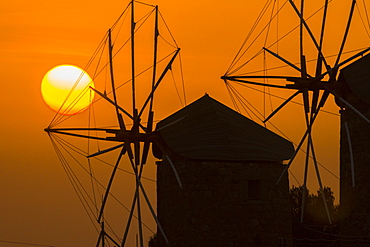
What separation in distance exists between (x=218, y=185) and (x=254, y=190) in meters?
1.96

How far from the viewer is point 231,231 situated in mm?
49531

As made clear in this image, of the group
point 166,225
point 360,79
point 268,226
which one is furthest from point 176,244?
point 360,79

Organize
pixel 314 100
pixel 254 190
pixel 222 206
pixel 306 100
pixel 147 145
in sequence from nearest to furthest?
pixel 306 100 < pixel 314 100 < pixel 222 206 < pixel 254 190 < pixel 147 145

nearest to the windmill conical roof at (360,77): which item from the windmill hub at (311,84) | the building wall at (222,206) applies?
the windmill hub at (311,84)

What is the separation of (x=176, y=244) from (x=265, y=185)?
5441 mm

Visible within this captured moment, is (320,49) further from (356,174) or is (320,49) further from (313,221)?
(313,221)

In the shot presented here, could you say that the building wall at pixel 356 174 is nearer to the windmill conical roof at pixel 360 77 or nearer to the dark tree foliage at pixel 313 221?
the windmill conical roof at pixel 360 77

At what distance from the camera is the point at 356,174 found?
148 ft

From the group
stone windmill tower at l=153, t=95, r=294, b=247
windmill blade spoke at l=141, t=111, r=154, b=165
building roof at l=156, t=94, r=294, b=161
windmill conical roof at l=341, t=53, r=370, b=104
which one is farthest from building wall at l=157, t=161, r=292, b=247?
windmill conical roof at l=341, t=53, r=370, b=104

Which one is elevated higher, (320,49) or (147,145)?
(320,49)

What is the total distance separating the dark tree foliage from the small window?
17.2ft

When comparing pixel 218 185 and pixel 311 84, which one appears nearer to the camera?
pixel 311 84

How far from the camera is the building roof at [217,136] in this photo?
50594 mm

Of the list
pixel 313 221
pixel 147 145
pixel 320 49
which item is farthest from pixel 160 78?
pixel 313 221
